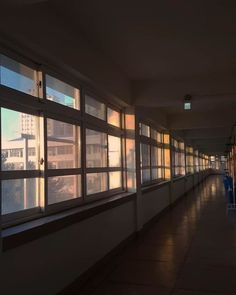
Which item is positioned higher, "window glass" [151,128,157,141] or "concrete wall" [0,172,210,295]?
"window glass" [151,128,157,141]

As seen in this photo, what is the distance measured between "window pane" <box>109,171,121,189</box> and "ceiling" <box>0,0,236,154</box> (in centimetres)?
136

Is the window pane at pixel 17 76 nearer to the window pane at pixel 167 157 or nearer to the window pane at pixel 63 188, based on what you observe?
the window pane at pixel 63 188

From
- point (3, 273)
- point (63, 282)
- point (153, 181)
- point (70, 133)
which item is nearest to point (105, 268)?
point (63, 282)

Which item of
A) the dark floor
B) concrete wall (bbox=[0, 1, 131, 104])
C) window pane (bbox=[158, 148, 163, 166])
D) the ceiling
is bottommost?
the dark floor

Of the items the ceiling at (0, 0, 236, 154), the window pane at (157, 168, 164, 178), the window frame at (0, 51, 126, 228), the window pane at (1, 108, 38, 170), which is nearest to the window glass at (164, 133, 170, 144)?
the window pane at (157, 168, 164, 178)

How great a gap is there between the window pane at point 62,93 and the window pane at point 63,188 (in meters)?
0.88

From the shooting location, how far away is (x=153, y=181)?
355 inches

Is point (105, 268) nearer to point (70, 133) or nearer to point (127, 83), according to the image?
point (70, 133)

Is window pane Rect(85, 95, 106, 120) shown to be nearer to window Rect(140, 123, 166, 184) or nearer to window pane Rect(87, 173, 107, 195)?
window pane Rect(87, 173, 107, 195)

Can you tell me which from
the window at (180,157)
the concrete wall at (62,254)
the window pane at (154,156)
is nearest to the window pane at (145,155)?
the window pane at (154,156)

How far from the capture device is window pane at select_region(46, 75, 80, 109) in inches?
151

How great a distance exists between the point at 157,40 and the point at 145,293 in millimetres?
2983

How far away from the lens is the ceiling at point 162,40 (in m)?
3.50

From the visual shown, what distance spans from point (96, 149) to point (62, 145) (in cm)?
113
